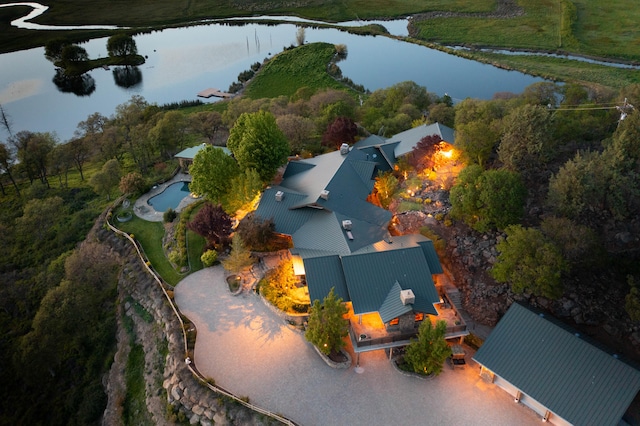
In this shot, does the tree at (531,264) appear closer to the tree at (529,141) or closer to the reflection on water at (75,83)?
the tree at (529,141)

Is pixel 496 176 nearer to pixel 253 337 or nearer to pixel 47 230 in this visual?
pixel 253 337

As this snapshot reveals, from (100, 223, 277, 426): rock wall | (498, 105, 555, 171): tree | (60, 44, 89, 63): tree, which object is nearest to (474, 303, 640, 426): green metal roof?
(498, 105, 555, 171): tree

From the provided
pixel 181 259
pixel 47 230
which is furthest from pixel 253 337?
pixel 47 230

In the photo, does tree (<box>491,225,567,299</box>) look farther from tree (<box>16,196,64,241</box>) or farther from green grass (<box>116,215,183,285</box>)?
tree (<box>16,196,64,241</box>)

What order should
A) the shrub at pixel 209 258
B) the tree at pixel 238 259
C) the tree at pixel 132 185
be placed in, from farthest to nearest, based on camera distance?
the tree at pixel 132 185 < the shrub at pixel 209 258 < the tree at pixel 238 259

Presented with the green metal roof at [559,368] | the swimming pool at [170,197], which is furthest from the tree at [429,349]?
the swimming pool at [170,197]

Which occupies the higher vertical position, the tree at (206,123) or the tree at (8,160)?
the tree at (206,123)
